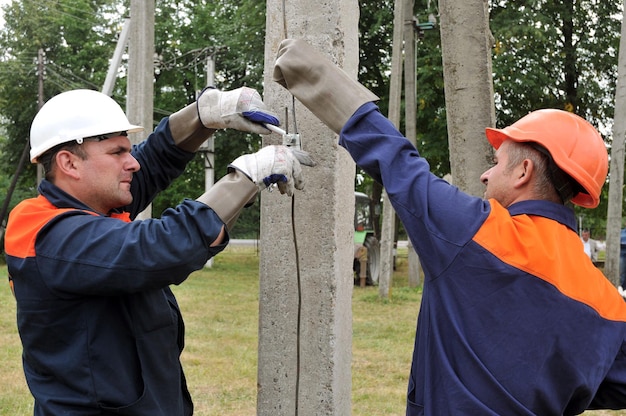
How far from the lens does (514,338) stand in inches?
79.4

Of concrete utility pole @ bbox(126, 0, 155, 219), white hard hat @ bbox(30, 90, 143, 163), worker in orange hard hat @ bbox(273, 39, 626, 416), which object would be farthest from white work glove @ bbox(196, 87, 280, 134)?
concrete utility pole @ bbox(126, 0, 155, 219)

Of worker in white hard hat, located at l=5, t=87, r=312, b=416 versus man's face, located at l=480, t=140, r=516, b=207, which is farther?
worker in white hard hat, located at l=5, t=87, r=312, b=416

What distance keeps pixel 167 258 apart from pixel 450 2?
78.0 inches

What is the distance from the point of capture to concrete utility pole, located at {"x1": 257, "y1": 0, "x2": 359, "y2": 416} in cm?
308

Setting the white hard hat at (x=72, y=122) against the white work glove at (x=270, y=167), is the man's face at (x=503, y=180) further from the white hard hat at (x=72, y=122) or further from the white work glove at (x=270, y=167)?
the white hard hat at (x=72, y=122)

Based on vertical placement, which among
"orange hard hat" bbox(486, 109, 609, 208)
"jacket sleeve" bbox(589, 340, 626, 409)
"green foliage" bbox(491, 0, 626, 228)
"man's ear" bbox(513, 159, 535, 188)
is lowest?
"jacket sleeve" bbox(589, 340, 626, 409)

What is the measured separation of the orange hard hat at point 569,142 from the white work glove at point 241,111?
39.4 inches

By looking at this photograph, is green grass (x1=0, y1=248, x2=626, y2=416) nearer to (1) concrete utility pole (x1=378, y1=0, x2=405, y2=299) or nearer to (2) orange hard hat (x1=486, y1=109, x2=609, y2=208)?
(1) concrete utility pole (x1=378, y1=0, x2=405, y2=299)

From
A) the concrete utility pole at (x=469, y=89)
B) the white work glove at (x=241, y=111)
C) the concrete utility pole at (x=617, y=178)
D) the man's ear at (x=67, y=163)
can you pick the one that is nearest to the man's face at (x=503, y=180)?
the white work glove at (x=241, y=111)

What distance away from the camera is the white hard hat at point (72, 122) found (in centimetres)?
260

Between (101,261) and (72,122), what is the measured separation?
1.93 ft

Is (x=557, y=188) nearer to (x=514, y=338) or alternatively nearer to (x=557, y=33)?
(x=514, y=338)

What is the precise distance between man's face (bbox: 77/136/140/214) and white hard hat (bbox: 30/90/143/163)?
55 millimetres

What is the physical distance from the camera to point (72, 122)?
2.61m
